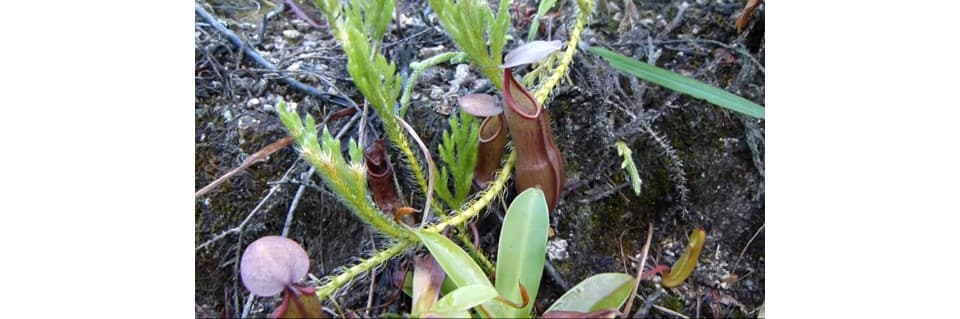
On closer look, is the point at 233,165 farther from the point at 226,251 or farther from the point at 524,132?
the point at 524,132

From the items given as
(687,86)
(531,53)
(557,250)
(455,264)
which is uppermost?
(531,53)

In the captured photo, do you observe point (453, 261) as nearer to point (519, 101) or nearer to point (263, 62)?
point (519, 101)

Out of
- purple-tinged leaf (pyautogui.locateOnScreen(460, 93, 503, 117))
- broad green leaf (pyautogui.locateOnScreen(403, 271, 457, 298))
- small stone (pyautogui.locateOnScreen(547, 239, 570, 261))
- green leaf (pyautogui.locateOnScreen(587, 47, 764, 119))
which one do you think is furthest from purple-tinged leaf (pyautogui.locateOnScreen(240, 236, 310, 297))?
green leaf (pyautogui.locateOnScreen(587, 47, 764, 119))

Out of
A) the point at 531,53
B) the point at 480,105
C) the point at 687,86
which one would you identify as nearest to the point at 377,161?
the point at 480,105

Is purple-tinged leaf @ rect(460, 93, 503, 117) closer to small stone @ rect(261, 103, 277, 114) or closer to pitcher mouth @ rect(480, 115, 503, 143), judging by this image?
pitcher mouth @ rect(480, 115, 503, 143)

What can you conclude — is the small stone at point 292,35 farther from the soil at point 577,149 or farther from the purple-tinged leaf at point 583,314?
the purple-tinged leaf at point 583,314

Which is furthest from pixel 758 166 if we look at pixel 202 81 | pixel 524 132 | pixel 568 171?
pixel 202 81

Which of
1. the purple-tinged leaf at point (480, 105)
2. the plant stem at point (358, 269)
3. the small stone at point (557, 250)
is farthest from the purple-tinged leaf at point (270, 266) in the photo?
the small stone at point (557, 250)
